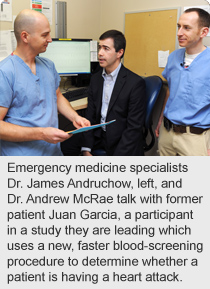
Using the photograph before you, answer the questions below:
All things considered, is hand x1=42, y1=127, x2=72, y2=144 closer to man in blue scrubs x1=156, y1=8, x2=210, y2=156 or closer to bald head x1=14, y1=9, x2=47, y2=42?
bald head x1=14, y1=9, x2=47, y2=42

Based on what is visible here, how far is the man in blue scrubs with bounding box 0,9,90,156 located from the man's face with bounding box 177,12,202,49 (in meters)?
0.82

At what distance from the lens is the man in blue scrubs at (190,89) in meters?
1.63

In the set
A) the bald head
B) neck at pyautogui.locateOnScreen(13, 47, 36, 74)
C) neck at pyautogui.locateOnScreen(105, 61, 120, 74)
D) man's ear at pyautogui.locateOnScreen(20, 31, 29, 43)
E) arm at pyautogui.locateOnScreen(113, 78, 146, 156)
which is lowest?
arm at pyautogui.locateOnScreen(113, 78, 146, 156)

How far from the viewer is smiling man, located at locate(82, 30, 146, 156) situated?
70.9 inches

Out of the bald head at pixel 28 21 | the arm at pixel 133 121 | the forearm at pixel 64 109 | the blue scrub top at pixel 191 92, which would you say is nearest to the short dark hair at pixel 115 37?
the arm at pixel 133 121

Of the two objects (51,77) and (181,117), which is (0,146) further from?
(181,117)

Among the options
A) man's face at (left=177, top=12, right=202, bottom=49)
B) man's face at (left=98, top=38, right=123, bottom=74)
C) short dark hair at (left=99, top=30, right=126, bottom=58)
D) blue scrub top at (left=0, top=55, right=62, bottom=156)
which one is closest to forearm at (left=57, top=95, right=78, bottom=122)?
blue scrub top at (left=0, top=55, right=62, bottom=156)

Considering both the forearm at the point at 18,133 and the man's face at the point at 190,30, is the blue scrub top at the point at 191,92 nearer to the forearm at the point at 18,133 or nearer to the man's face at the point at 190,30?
the man's face at the point at 190,30

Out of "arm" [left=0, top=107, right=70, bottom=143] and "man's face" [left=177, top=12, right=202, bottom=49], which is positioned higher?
"man's face" [left=177, top=12, right=202, bottom=49]

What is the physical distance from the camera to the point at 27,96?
1217mm

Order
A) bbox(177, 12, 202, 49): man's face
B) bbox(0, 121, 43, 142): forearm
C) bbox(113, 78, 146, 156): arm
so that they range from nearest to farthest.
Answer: bbox(0, 121, 43, 142): forearm
bbox(177, 12, 202, 49): man's face
bbox(113, 78, 146, 156): arm

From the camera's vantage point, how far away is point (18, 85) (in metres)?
1.19

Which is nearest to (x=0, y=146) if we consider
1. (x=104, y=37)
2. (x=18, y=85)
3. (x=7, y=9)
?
(x=18, y=85)

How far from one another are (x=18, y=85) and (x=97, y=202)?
60 centimetres
